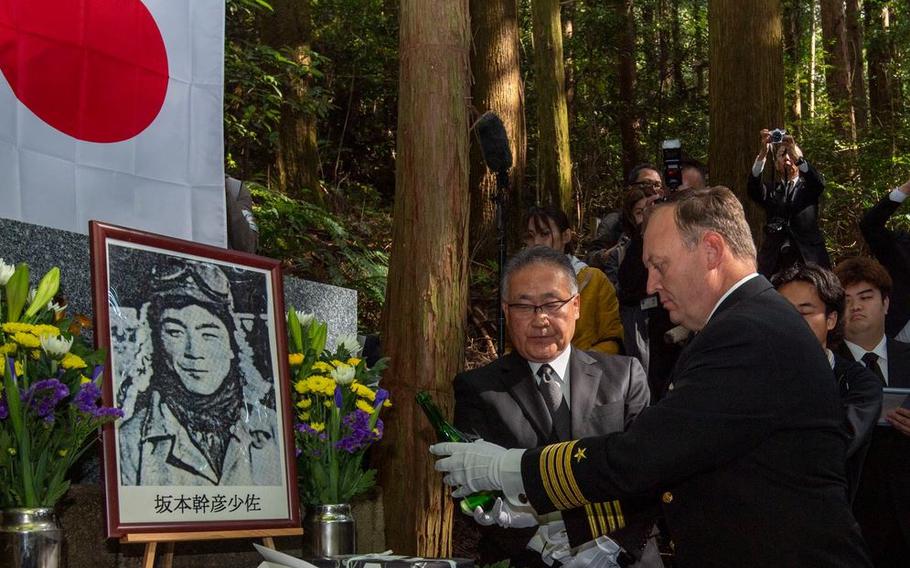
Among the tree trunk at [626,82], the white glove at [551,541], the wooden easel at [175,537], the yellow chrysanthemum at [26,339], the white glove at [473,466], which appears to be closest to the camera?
the yellow chrysanthemum at [26,339]

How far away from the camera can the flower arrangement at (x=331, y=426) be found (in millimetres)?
3492

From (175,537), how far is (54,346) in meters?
0.61

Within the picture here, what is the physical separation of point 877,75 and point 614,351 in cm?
1747

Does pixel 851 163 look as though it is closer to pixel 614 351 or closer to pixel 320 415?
pixel 614 351

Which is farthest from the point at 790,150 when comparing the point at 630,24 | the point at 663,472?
the point at 630,24

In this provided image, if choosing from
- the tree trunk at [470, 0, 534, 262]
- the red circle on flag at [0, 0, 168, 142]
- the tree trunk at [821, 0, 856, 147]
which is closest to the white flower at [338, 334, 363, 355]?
the red circle on flag at [0, 0, 168, 142]

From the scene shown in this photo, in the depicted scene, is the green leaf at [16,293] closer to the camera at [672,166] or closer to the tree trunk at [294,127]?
the camera at [672,166]

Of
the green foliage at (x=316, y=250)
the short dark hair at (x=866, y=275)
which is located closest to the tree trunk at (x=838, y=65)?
Result: the green foliage at (x=316, y=250)

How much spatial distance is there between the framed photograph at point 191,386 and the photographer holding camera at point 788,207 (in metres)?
3.19

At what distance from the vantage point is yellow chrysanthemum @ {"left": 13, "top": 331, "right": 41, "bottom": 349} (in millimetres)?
2795

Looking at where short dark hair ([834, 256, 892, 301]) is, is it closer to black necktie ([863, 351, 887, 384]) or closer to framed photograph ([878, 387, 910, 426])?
black necktie ([863, 351, 887, 384])

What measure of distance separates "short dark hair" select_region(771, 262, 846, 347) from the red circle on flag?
2.81 meters

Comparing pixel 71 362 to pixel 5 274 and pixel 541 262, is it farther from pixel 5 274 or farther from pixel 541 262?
pixel 541 262

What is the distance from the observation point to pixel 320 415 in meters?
3.53
